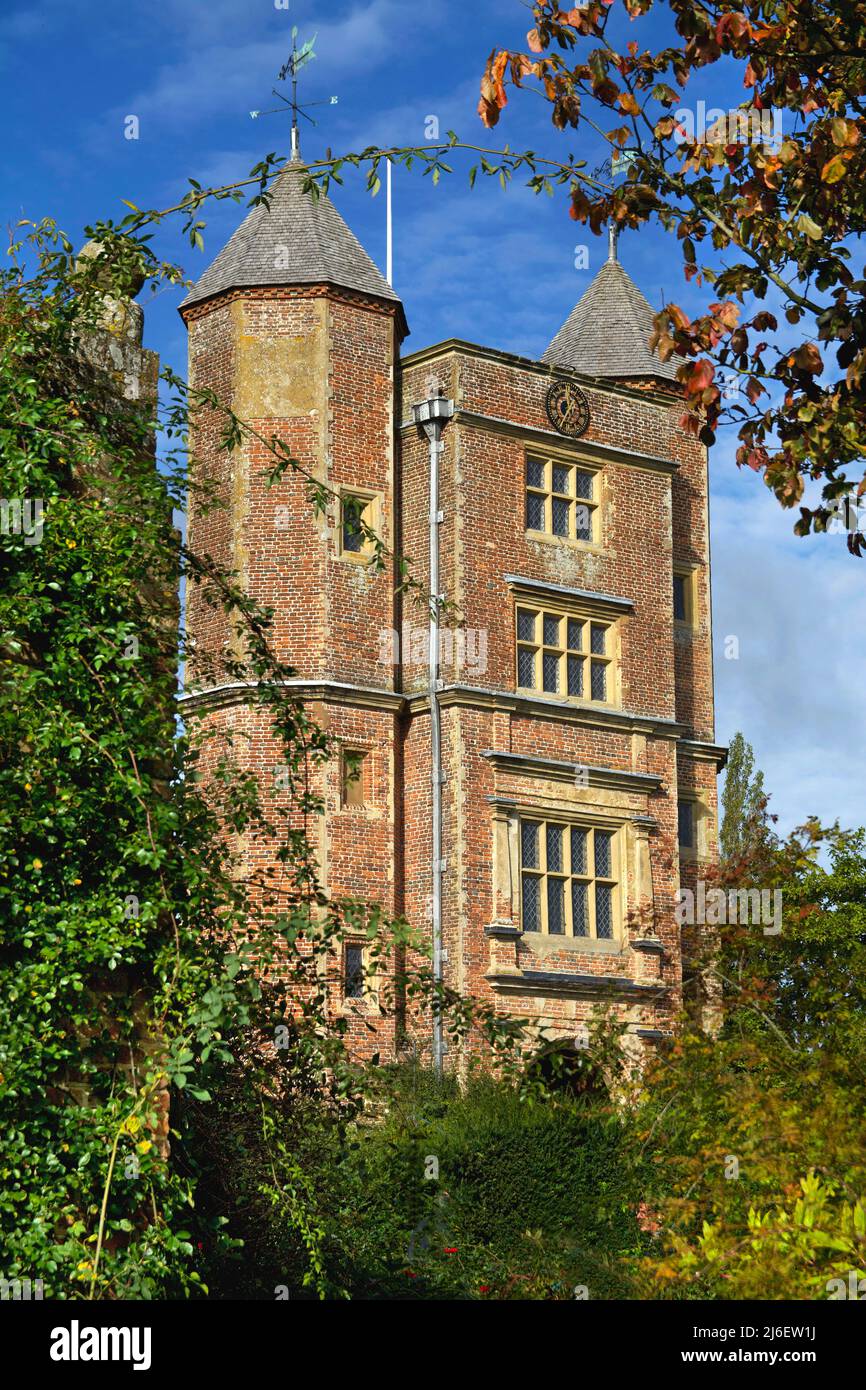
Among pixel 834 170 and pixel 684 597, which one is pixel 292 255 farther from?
pixel 834 170

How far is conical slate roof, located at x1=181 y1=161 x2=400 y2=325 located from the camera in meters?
26.3

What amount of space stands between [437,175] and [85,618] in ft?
7.89

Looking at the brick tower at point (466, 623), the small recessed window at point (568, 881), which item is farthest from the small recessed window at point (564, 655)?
the small recessed window at point (568, 881)

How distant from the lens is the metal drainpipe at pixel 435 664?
2439 cm

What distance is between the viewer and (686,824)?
29.1 meters

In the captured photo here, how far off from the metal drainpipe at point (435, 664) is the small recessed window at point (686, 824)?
5.50m

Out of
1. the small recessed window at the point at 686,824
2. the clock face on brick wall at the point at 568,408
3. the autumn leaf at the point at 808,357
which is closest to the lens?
the autumn leaf at the point at 808,357

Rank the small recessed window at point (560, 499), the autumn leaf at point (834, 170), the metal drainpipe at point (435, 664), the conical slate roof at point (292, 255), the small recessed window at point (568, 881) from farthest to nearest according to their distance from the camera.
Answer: the small recessed window at point (560, 499) < the conical slate roof at point (292, 255) < the small recessed window at point (568, 881) < the metal drainpipe at point (435, 664) < the autumn leaf at point (834, 170)

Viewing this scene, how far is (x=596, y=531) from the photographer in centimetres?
2800

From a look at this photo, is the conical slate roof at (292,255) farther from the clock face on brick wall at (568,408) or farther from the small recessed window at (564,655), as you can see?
the small recessed window at (564,655)

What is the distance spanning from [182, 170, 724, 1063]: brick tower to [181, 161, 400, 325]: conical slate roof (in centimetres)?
5

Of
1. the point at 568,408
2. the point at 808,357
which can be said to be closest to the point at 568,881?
the point at 568,408
